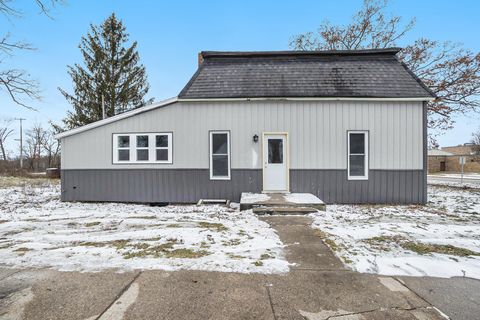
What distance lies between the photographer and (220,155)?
8.80 meters

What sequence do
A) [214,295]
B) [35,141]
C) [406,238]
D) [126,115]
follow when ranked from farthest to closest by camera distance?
1. [35,141]
2. [126,115]
3. [406,238]
4. [214,295]

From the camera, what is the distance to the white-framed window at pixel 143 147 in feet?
29.1

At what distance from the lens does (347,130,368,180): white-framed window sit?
8531 mm

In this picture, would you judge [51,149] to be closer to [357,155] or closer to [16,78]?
[16,78]

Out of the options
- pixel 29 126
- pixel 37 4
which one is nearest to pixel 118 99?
pixel 37 4

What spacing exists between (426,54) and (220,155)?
15332 mm

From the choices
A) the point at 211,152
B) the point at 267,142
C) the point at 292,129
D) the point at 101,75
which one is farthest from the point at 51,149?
the point at 292,129

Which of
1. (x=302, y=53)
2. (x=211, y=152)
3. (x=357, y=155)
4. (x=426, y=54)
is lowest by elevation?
(x=357, y=155)

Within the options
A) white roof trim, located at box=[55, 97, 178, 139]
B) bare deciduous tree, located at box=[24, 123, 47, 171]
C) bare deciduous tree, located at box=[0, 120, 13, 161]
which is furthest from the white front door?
bare deciduous tree, located at box=[0, 120, 13, 161]

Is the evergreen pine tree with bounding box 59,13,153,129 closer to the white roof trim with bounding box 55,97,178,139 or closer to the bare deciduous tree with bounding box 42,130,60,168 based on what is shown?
the white roof trim with bounding box 55,97,178,139

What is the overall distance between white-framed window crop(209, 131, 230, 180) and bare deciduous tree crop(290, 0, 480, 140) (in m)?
12.9

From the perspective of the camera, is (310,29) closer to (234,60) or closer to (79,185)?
(234,60)

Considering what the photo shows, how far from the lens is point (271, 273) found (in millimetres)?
3312

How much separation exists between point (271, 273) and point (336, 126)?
654 cm
